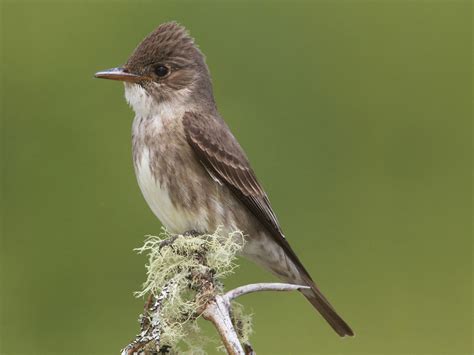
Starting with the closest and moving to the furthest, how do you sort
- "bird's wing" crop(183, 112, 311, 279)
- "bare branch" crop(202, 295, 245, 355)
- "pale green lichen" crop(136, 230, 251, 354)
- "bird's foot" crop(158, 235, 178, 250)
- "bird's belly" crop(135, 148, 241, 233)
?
"bare branch" crop(202, 295, 245, 355) < "pale green lichen" crop(136, 230, 251, 354) < "bird's foot" crop(158, 235, 178, 250) < "bird's belly" crop(135, 148, 241, 233) < "bird's wing" crop(183, 112, 311, 279)

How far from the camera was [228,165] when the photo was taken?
4.45 metres

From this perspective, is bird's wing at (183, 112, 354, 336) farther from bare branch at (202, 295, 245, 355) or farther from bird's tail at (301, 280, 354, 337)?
bare branch at (202, 295, 245, 355)

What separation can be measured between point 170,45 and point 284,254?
4.27ft

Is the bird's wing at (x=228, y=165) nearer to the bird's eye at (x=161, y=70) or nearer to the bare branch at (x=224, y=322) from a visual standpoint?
the bird's eye at (x=161, y=70)

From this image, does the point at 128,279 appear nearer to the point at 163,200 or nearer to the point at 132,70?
the point at 163,200

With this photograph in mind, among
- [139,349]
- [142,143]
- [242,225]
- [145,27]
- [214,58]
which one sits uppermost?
[145,27]

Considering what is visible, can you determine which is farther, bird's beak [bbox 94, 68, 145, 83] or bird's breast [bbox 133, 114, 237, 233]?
bird's beak [bbox 94, 68, 145, 83]

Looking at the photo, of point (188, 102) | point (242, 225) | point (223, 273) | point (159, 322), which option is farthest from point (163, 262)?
point (188, 102)

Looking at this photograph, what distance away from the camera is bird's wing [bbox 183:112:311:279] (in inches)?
172

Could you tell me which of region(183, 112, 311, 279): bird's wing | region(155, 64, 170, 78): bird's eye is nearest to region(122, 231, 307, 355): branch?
region(183, 112, 311, 279): bird's wing

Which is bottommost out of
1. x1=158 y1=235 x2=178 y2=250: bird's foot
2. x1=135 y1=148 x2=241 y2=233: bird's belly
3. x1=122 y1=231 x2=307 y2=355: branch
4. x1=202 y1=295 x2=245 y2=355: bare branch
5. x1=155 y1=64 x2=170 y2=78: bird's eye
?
x1=202 y1=295 x2=245 y2=355: bare branch

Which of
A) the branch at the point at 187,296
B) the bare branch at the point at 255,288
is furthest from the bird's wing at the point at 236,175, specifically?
the bare branch at the point at 255,288

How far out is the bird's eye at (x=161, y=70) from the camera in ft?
14.9

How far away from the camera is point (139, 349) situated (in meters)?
2.57
